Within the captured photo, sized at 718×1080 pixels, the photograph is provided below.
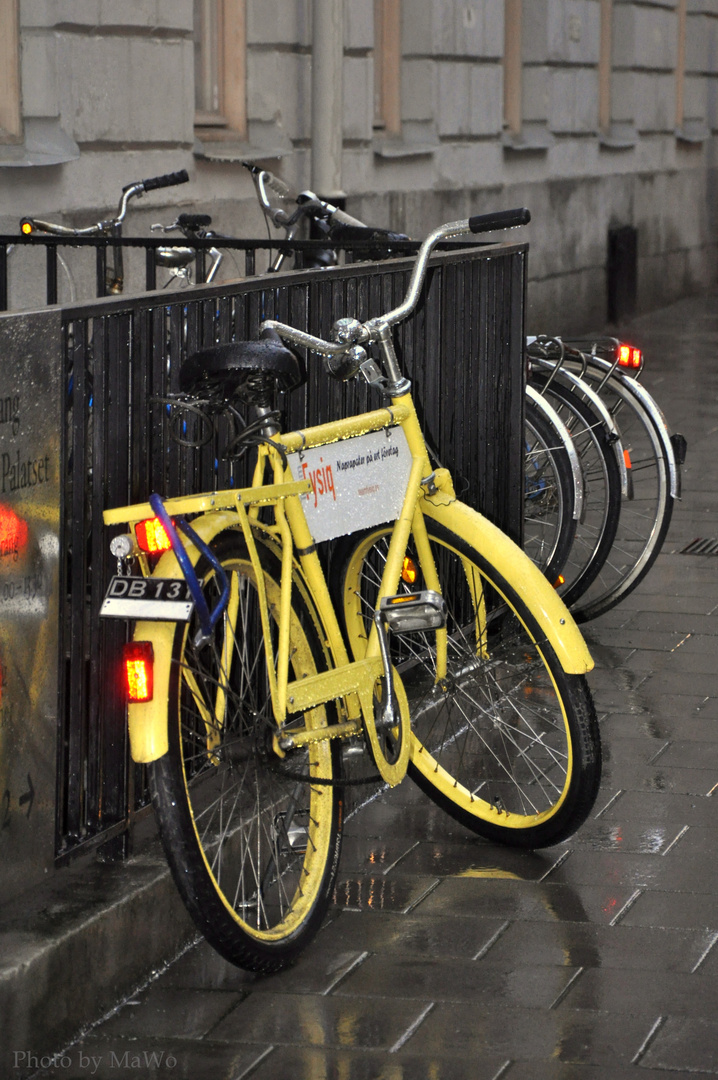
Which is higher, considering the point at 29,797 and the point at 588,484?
the point at 588,484

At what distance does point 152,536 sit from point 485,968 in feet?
3.55

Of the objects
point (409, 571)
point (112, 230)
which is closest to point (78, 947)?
point (409, 571)

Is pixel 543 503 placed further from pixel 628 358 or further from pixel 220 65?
pixel 220 65

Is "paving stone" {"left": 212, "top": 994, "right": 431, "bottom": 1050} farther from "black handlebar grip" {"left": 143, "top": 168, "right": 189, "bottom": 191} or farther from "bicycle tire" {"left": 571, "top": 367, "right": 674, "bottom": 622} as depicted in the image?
"black handlebar grip" {"left": 143, "top": 168, "right": 189, "bottom": 191}

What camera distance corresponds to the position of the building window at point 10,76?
8953mm

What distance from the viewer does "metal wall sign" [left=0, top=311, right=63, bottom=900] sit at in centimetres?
317

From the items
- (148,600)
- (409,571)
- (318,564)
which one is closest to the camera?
(148,600)

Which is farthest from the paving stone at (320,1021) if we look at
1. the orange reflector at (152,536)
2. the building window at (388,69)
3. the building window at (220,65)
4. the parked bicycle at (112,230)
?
the building window at (388,69)

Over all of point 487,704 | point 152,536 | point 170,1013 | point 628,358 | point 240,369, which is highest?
point 240,369

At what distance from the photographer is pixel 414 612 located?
3.92m

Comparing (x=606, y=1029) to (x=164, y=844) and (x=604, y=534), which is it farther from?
(x=604, y=534)

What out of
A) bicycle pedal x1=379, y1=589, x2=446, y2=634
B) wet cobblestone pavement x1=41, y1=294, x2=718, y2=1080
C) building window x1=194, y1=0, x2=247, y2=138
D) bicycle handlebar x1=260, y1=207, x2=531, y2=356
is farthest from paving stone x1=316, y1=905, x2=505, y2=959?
building window x1=194, y1=0, x2=247, y2=138

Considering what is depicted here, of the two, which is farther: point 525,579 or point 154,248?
point 154,248

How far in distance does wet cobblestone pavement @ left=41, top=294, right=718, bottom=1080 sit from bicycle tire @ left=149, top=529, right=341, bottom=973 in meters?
0.12
